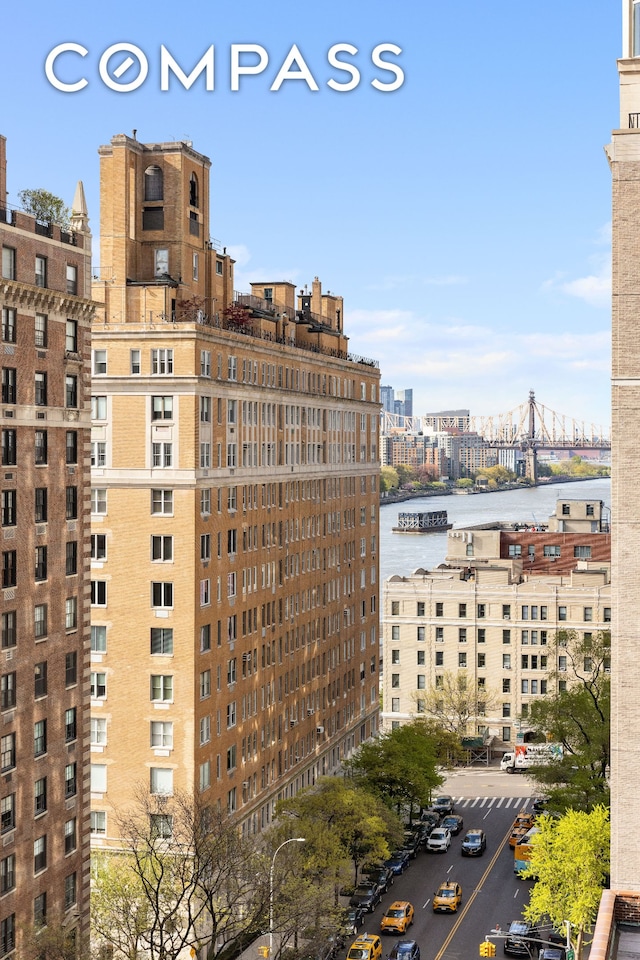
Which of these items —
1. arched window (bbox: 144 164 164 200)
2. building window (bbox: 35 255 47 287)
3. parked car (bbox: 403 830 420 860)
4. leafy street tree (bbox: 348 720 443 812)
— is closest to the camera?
building window (bbox: 35 255 47 287)

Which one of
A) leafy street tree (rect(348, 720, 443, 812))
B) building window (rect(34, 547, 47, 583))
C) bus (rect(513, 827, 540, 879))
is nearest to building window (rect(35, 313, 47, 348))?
building window (rect(34, 547, 47, 583))

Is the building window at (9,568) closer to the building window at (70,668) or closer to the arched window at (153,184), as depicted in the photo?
the building window at (70,668)

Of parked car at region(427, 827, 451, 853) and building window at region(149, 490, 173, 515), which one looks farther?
parked car at region(427, 827, 451, 853)

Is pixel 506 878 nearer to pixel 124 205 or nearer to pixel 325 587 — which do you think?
pixel 325 587

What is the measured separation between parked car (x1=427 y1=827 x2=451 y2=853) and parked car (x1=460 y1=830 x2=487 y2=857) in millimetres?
1247

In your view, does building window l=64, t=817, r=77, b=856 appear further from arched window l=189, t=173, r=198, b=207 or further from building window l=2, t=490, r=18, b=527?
arched window l=189, t=173, r=198, b=207

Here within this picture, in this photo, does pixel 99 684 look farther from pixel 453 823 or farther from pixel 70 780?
pixel 453 823

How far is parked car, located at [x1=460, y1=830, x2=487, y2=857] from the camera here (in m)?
90.8

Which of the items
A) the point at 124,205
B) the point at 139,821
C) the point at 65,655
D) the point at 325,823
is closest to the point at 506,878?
the point at 325,823

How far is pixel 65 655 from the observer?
190 ft

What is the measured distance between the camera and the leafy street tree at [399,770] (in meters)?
91.1

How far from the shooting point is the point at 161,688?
72.9 metres

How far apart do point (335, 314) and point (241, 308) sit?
34405 mm

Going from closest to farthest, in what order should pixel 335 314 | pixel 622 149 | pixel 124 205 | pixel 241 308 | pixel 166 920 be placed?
pixel 622 149, pixel 166 920, pixel 124 205, pixel 241 308, pixel 335 314
